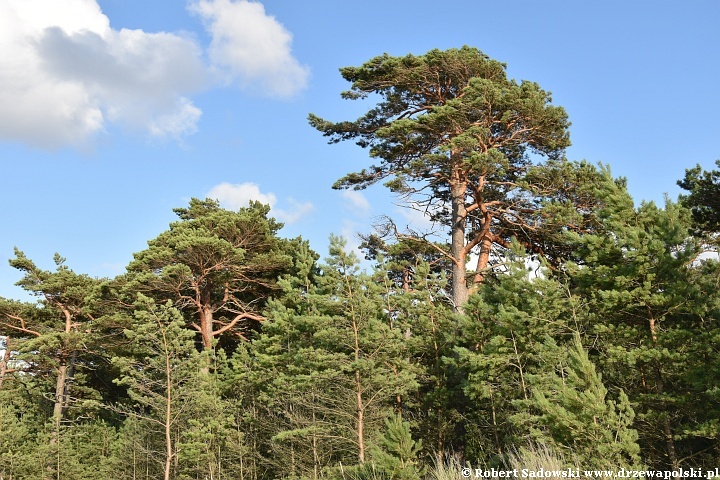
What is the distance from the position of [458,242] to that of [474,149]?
322cm

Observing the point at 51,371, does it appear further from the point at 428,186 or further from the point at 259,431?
the point at 428,186

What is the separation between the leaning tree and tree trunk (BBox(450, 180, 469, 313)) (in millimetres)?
35

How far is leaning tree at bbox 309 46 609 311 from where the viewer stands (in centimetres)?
1897

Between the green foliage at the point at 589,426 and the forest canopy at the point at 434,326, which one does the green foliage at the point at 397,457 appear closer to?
the forest canopy at the point at 434,326

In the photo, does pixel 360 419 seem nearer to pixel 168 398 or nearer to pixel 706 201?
pixel 168 398

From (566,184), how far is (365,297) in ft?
25.8

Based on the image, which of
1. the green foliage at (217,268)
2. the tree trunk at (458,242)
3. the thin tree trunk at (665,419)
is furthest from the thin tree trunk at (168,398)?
the thin tree trunk at (665,419)

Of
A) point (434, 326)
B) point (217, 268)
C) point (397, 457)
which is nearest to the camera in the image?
point (397, 457)

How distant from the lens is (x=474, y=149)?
2003 cm

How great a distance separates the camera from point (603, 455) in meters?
9.55

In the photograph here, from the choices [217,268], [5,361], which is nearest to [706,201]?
[217,268]

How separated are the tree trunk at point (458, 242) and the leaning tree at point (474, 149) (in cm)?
3

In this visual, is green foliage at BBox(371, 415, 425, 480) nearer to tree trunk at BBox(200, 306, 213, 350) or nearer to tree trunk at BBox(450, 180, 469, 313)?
tree trunk at BBox(450, 180, 469, 313)

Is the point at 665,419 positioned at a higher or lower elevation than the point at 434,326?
lower
